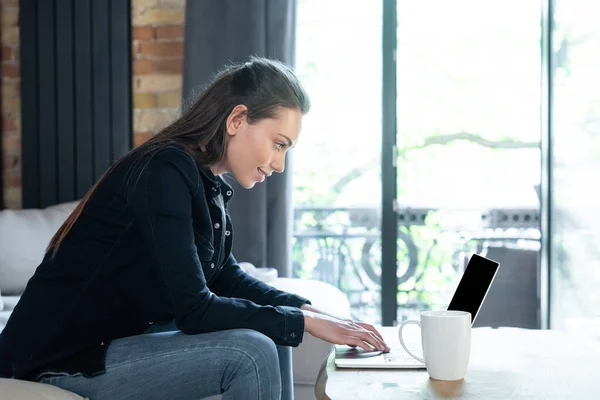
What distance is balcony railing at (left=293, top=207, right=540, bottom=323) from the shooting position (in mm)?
3842

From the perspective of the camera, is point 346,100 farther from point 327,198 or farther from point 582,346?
point 582,346

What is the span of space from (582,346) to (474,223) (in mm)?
2476

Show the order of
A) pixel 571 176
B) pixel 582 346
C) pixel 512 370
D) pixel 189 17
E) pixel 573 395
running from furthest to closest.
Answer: pixel 189 17 < pixel 571 176 < pixel 582 346 < pixel 512 370 < pixel 573 395

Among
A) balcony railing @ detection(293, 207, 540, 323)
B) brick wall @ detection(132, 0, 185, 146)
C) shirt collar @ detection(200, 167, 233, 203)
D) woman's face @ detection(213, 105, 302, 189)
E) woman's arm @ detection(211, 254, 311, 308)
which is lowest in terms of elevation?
balcony railing @ detection(293, 207, 540, 323)

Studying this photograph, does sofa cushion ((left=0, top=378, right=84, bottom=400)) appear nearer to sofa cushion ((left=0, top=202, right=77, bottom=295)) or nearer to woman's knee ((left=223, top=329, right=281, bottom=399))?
woman's knee ((left=223, top=329, right=281, bottom=399))

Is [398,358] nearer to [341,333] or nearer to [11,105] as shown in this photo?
[341,333]

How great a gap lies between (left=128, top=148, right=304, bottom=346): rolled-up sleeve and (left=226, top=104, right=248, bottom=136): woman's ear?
0.17m

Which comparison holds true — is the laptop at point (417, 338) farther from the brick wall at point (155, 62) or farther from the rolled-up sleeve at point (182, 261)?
the brick wall at point (155, 62)

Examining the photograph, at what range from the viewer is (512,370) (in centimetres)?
122

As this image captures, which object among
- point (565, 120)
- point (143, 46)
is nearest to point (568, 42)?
point (565, 120)

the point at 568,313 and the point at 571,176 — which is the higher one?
the point at 571,176

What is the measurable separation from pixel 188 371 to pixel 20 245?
1.76 m

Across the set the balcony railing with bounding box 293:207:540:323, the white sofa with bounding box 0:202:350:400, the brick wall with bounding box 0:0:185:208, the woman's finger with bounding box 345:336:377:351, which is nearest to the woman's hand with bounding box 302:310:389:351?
the woman's finger with bounding box 345:336:377:351

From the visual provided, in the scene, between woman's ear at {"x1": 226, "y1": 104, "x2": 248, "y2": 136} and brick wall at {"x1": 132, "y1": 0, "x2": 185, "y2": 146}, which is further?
brick wall at {"x1": 132, "y1": 0, "x2": 185, "y2": 146}
